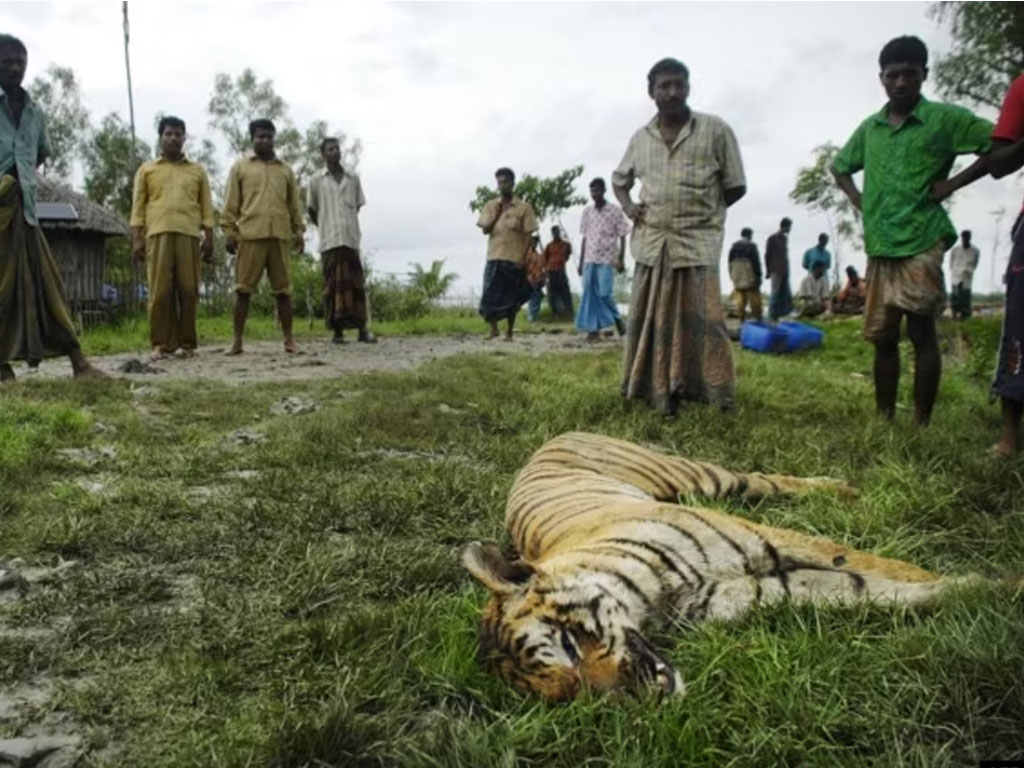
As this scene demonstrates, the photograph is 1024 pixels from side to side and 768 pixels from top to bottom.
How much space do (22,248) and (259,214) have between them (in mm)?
3026

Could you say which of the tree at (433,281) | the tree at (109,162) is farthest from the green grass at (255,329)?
the tree at (109,162)

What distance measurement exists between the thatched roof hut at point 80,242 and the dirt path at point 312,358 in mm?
6072

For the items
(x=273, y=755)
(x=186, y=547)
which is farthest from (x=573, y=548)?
(x=186, y=547)

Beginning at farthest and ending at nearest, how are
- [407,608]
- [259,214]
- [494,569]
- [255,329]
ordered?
[255,329] < [259,214] < [407,608] < [494,569]

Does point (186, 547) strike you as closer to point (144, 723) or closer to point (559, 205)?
point (144, 723)

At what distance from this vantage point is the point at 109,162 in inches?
1194

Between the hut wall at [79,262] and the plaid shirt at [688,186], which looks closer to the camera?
the plaid shirt at [688,186]

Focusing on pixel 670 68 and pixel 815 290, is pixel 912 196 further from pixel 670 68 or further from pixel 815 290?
pixel 815 290

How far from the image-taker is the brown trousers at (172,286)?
854 cm

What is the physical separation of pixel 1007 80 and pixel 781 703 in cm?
2118

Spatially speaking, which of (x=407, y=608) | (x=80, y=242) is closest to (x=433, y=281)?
(x=80, y=242)

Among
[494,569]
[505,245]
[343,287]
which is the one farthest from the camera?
[505,245]

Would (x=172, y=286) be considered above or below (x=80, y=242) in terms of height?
below

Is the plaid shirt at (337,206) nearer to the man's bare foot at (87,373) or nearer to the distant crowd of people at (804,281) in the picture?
the man's bare foot at (87,373)
